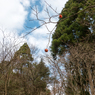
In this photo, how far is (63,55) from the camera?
9.50m

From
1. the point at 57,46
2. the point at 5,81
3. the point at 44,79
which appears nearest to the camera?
the point at 5,81

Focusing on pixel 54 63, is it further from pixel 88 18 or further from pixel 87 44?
pixel 88 18

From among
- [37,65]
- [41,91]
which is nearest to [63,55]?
[37,65]

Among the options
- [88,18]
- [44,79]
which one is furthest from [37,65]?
[88,18]

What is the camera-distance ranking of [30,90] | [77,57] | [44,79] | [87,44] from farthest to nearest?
[44,79] < [30,90] < [77,57] < [87,44]

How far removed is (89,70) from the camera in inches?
318

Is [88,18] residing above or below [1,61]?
above

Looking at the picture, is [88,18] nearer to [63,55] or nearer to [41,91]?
[63,55]

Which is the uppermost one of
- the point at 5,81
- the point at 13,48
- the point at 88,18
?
the point at 88,18

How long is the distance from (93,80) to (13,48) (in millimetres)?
6652

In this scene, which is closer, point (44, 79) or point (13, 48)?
point (13, 48)

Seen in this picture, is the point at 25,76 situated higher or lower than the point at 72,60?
lower

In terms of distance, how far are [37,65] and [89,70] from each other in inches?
272

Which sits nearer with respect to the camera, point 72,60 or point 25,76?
point 72,60
